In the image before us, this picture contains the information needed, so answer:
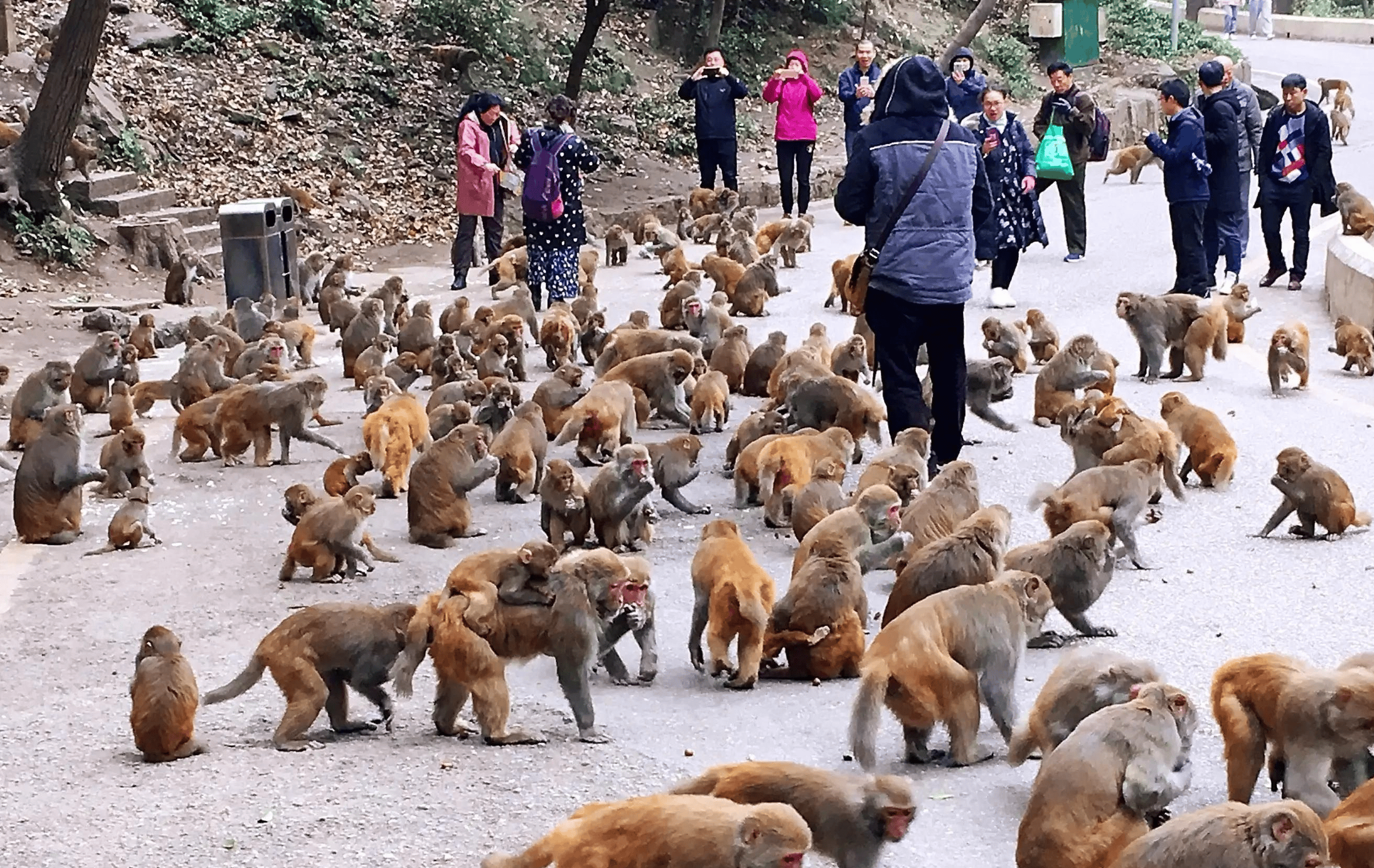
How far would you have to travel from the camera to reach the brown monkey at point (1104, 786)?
4684mm

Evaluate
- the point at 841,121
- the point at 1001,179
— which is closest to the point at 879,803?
the point at 1001,179

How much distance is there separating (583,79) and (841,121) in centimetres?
503

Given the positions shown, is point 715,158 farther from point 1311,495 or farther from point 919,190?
point 1311,495

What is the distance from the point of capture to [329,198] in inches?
883

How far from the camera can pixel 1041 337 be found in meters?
13.3

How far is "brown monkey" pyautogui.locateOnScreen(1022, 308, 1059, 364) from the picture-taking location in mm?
13273

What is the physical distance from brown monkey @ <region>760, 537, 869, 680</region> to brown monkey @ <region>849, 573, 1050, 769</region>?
2.38 feet

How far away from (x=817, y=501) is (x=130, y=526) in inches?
154

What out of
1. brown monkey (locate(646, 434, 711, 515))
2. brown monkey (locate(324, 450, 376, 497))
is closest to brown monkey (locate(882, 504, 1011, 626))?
brown monkey (locate(646, 434, 711, 515))

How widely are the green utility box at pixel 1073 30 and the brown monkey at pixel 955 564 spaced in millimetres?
29544

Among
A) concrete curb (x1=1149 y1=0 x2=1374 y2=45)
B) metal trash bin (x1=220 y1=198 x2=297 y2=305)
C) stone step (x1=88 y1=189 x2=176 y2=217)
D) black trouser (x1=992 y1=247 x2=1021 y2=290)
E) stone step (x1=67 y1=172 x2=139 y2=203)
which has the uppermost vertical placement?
concrete curb (x1=1149 y1=0 x2=1374 y2=45)

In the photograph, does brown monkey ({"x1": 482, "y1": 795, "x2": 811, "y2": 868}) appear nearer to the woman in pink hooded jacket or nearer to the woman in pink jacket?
the woman in pink jacket

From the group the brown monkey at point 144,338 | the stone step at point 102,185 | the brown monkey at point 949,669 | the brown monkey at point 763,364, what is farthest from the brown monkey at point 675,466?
the stone step at point 102,185

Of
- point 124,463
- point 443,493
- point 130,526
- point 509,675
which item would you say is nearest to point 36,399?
point 124,463
